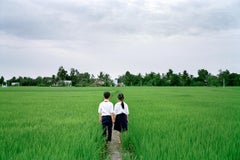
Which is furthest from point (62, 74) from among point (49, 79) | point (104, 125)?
point (104, 125)

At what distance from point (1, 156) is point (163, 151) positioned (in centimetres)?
216

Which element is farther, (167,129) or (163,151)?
(167,129)

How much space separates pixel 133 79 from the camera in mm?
90312

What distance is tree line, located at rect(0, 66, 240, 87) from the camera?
7606 cm

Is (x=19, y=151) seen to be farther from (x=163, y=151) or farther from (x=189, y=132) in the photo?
(x=189, y=132)

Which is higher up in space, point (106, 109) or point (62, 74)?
point (62, 74)

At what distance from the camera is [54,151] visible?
3.54 meters

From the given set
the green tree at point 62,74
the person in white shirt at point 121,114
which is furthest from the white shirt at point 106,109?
the green tree at point 62,74

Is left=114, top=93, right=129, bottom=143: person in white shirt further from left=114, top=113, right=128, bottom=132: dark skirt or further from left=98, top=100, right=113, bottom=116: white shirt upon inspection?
left=98, top=100, right=113, bottom=116: white shirt

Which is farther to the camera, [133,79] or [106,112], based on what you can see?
[133,79]

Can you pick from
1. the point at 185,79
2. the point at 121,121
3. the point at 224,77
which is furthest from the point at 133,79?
the point at 121,121

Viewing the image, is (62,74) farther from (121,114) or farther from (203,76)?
(121,114)

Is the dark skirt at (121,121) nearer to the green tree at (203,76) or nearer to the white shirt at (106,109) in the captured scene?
the white shirt at (106,109)

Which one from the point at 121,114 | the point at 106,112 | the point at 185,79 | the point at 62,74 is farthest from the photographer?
the point at 62,74
